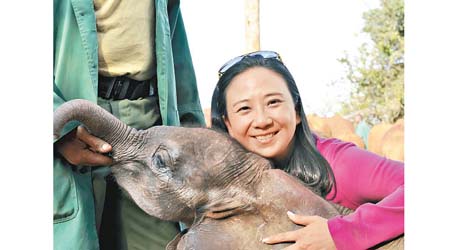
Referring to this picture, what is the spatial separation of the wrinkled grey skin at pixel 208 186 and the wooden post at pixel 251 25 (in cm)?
26

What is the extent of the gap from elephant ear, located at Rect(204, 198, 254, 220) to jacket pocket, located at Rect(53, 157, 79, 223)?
359mm

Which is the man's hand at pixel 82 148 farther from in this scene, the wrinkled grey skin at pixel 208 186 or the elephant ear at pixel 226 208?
the elephant ear at pixel 226 208

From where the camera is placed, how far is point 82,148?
247cm

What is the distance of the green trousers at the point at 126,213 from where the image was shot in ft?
8.27

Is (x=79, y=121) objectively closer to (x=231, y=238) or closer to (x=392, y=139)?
(x=231, y=238)

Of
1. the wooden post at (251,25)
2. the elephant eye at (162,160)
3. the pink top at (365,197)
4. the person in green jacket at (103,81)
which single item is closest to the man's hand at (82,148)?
the person in green jacket at (103,81)

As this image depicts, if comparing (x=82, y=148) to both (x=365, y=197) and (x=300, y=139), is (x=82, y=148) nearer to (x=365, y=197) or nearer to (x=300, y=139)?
(x=300, y=139)

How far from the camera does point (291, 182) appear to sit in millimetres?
2484

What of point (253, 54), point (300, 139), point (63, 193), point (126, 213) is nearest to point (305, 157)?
point (300, 139)

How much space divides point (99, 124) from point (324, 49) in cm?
65

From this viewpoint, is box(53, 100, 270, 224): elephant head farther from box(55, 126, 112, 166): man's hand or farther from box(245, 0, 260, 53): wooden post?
box(245, 0, 260, 53): wooden post

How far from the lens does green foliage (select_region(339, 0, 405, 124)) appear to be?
8.15ft
